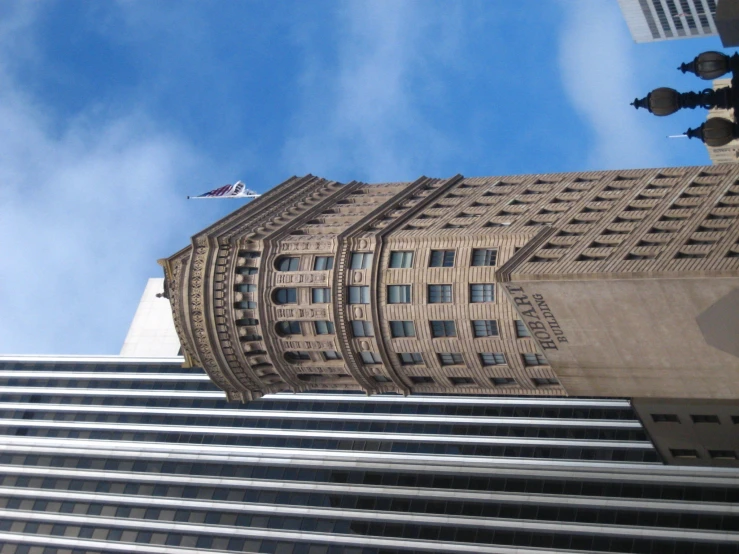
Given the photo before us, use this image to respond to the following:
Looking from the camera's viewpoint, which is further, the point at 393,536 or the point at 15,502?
the point at 15,502

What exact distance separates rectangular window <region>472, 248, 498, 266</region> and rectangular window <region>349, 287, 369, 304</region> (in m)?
8.06

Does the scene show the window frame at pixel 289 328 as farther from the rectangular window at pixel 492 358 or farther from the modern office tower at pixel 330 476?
the modern office tower at pixel 330 476

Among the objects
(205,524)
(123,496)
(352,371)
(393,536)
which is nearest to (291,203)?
(352,371)

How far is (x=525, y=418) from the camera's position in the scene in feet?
328

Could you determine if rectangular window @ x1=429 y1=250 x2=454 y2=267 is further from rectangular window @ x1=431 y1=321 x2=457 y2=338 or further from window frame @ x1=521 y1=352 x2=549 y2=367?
window frame @ x1=521 y1=352 x2=549 y2=367

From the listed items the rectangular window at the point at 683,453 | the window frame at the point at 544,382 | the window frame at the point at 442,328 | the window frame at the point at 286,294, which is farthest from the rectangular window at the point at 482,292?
the rectangular window at the point at 683,453

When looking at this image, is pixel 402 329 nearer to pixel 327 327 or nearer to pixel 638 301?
pixel 327 327

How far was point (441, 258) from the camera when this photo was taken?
187 feet

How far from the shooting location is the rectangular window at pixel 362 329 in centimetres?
5944

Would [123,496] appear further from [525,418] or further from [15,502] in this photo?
[525,418]

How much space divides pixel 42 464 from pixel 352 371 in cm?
7333

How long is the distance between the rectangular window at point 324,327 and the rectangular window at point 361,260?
15.0 feet

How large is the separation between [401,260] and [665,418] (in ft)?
70.3

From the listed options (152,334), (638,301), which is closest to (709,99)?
(638,301)
